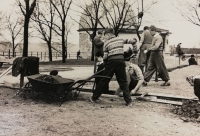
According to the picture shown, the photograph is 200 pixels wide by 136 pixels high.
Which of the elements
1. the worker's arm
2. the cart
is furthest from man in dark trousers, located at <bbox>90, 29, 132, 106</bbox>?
the worker's arm

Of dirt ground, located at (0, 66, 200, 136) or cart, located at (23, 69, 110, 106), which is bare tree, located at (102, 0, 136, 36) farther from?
dirt ground, located at (0, 66, 200, 136)

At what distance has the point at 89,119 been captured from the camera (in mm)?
6164

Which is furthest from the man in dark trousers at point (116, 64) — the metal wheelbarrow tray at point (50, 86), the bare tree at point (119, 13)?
the bare tree at point (119, 13)

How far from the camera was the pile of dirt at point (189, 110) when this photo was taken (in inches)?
249

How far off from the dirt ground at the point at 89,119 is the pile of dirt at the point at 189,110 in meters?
0.19

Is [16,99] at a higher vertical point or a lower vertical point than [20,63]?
lower

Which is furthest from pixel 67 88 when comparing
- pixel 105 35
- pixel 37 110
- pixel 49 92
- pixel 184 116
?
pixel 184 116

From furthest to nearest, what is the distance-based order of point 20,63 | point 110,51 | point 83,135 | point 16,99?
point 20,63 < point 16,99 < point 110,51 < point 83,135

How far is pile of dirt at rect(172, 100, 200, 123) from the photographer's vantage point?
6.32 m

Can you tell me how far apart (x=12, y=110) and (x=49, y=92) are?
1097 mm

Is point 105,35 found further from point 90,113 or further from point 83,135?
point 83,135

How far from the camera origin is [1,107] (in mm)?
7422

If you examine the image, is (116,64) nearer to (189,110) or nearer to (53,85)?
(53,85)

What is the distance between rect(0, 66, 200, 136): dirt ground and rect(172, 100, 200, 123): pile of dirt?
0.19m
